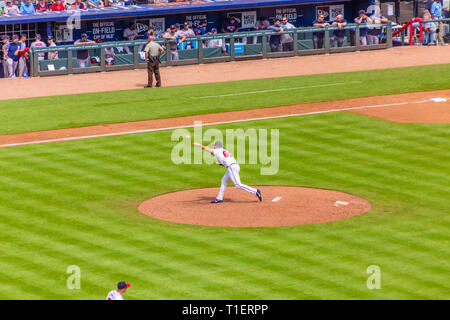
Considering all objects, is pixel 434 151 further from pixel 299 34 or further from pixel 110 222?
pixel 299 34

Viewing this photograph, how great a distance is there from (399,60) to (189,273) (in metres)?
30.8

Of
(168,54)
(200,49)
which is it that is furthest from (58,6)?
(200,49)

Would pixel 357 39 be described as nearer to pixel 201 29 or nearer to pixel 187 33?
pixel 201 29

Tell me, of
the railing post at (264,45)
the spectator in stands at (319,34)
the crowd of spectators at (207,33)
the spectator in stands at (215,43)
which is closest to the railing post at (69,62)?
the crowd of spectators at (207,33)

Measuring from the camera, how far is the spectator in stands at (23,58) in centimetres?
4229

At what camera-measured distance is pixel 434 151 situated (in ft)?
97.8

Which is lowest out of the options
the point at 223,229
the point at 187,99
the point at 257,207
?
the point at 223,229

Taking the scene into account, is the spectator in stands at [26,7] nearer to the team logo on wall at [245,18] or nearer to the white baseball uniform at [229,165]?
the team logo on wall at [245,18]

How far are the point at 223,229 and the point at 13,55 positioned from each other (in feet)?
77.7

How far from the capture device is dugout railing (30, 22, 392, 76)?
1703 inches

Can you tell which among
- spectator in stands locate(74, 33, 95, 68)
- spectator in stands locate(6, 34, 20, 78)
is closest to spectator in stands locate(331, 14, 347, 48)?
spectator in stands locate(74, 33, 95, 68)

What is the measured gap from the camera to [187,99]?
38.3m

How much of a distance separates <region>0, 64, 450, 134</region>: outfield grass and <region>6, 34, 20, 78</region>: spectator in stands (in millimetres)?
4715

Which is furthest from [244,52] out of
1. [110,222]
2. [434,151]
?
[110,222]
